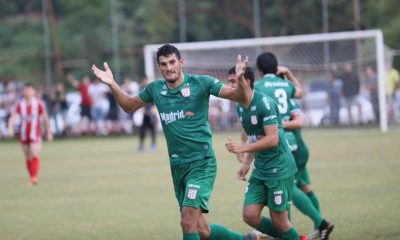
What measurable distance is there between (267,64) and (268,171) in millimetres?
1775

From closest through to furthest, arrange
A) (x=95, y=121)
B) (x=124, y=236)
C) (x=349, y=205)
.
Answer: (x=124, y=236) < (x=349, y=205) < (x=95, y=121)

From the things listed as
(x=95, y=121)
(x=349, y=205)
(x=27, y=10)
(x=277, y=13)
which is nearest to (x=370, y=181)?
(x=349, y=205)

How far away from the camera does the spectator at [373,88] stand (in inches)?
1100

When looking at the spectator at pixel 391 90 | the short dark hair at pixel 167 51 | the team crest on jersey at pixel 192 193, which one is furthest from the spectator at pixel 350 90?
the team crest on jersey at pixel 192 193

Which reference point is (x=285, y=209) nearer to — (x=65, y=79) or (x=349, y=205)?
(x=349, y=205)

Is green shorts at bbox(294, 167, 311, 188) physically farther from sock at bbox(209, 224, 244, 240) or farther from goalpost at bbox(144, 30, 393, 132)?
goalpost at bbox(144, 30, 393, 132)

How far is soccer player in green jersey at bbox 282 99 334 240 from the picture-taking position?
388 inches

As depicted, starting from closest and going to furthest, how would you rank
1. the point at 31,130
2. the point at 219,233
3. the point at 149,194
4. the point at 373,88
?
the point at 219,233
the point at 149,194
the point at 31,130
the point at 373,88

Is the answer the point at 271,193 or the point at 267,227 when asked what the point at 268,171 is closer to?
the point at 271,193

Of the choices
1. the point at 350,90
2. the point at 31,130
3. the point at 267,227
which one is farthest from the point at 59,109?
the point at 267,227

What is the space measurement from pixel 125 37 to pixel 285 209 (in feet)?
117

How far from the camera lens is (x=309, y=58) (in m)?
28.9

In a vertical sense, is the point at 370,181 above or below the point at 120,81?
below

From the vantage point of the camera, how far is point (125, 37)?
143 ft
